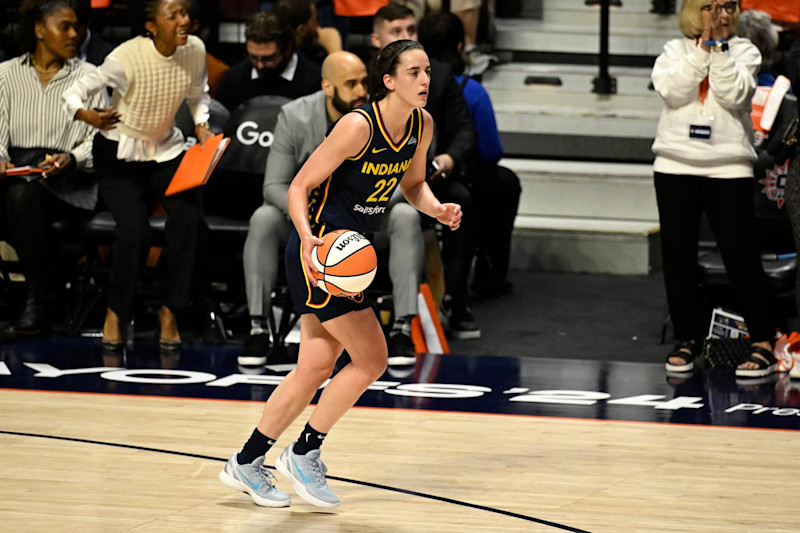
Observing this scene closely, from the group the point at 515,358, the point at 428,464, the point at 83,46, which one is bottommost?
the point at 515,358

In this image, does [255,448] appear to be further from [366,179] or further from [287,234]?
[287,234]

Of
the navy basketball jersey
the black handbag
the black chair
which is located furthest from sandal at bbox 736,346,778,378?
the navy basketball jersey

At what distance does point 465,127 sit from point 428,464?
A: 2926mm

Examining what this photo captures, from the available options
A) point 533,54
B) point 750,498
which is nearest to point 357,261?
point 750,498

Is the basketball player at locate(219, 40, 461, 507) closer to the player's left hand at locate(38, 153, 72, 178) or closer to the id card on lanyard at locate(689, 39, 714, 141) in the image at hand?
the id card on lanyard at locate(689, 39, 714, 141)

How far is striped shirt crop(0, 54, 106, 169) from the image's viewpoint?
713 centimetres

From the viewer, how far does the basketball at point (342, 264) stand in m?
4.00

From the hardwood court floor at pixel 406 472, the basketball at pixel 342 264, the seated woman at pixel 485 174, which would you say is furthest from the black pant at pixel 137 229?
the basketball at pixel 342 264

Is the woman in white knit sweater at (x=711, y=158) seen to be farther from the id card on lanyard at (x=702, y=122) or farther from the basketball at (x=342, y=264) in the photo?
the basketball at (x=342, y=264)

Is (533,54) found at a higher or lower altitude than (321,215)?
lower

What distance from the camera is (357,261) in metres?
4.02

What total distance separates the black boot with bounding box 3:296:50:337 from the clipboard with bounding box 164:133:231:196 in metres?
0.96

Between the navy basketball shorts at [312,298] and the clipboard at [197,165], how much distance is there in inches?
94.1

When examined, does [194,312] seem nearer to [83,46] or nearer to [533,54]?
[83,46]
